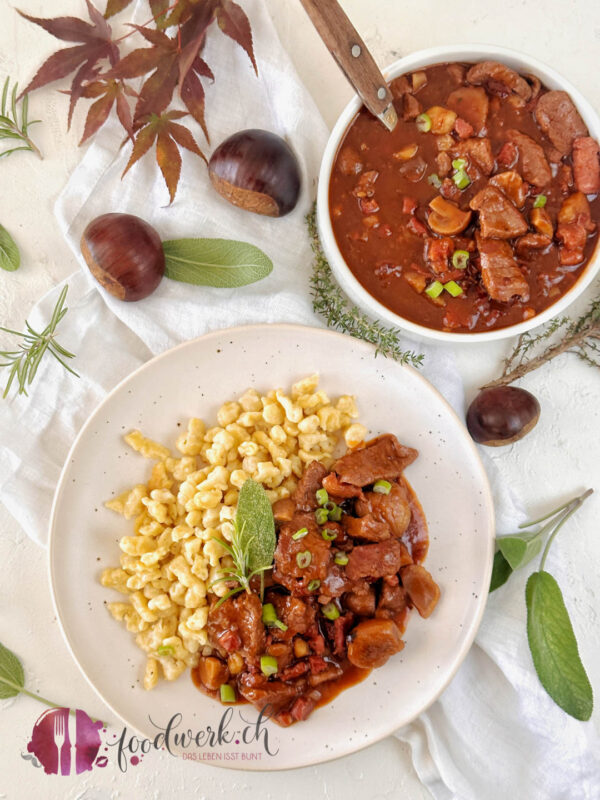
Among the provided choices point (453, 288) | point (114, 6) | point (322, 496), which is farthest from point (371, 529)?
point (114, 6)

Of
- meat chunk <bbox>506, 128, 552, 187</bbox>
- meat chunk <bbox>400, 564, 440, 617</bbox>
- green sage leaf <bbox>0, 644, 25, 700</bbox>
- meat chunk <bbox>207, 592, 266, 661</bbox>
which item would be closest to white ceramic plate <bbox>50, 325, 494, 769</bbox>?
meat chunk <bbox>400, 564, 440, 617</bbox>

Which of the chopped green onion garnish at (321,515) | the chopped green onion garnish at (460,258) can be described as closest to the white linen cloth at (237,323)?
the chopped green onion garnish at (460,258)

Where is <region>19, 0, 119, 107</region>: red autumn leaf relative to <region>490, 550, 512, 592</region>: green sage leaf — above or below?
above

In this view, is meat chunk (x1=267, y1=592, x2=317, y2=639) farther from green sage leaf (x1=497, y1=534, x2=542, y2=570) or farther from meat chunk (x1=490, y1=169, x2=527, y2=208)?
meat chunk (x1=490, y1=169, x2=527, y2=208)

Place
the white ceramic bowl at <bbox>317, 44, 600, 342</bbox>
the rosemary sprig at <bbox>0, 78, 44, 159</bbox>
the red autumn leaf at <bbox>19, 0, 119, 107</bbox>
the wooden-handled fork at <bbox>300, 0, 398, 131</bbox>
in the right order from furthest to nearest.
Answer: the rosemary sprig at <bbox>0, 78, 44, 159</bbox>
the red autumn leaf at <bbox>19, 0, 119, 107</bbox>
the white ceramic bowl at <bbox>317, 44, 600, 342</bbox>
the wooden-handled fork at <bbox>300, 0, 398, 131</bbox>

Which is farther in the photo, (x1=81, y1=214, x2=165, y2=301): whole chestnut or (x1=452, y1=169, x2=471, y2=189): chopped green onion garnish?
(x1=81, y1=214, x2=165, y2=301): whole chestnut

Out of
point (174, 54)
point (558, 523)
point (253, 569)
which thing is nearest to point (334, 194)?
point (174, 54)

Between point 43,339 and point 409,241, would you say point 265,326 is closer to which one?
point 409,241
